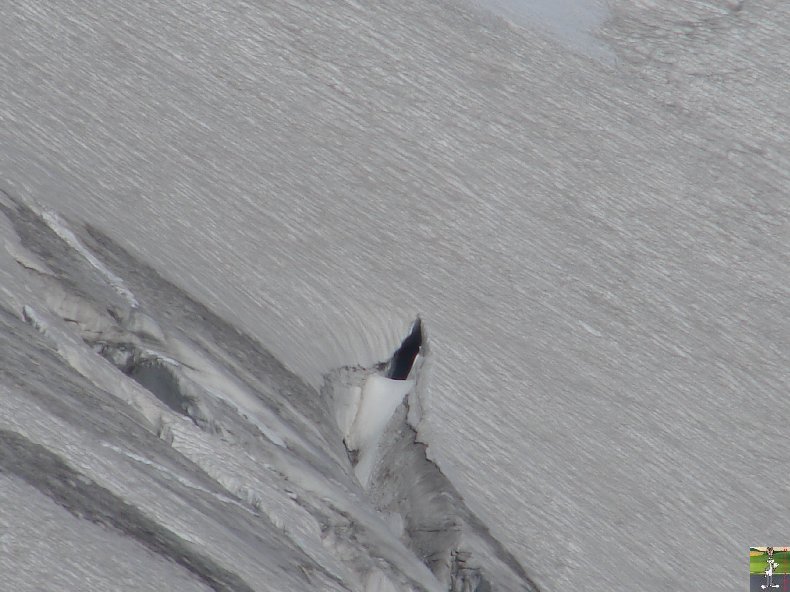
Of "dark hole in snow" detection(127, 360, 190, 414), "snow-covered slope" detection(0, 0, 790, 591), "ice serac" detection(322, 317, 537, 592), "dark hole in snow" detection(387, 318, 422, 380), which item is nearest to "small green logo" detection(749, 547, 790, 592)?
"snow-covered slope" detection(0, 0, 790, 591)

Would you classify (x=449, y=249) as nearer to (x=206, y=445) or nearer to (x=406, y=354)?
(x=406, y=354)

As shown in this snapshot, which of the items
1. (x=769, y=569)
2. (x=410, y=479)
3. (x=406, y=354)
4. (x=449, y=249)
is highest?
(x=449, y=249)

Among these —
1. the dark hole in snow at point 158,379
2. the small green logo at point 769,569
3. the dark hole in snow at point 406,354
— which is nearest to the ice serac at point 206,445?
the dark hole in snow at point 158,379

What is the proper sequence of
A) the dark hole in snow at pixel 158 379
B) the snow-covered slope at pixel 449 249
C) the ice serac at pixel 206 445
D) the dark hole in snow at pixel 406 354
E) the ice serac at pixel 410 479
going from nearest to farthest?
1. the ice serac at pixel 206 445
2. the dark hole in snow at pixel 158 379
3. the snow-covered slope at pixel 449 249
4. the ice serac at pixel 410 479
5. the dark hole in snow at pixel 406 354

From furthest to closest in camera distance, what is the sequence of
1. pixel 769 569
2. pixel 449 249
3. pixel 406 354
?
1. pixel 449 249
2. pixel 406 354
3. pixel 769 569

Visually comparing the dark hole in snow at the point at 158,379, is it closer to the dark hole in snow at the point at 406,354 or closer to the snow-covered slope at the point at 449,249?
the snow-covered slope at the point at 449,249

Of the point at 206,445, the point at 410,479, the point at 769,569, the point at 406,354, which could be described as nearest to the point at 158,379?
the point at 206,445

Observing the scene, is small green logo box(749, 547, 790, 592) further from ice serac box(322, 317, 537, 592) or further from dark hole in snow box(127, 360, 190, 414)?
dark hole in snow box(127, 360, 190, 414)
